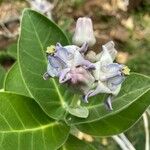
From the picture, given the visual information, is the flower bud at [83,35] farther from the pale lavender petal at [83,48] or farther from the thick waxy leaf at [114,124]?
the thick waxy leaf at [114,124]

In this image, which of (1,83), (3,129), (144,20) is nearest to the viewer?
(3,129)

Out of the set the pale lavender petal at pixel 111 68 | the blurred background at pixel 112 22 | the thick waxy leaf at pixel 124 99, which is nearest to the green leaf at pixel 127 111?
the thick waxy leaf at pixel 124 99

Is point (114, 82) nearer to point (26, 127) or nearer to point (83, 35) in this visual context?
point (83, 35)

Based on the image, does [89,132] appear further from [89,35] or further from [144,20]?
[144,20]

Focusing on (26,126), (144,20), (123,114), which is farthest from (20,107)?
(144,20)

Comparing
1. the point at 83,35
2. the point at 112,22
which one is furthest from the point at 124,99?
the point at 112,22

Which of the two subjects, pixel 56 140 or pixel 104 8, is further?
pixel 104 8
